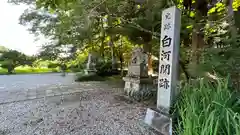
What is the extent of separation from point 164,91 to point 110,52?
227 inches

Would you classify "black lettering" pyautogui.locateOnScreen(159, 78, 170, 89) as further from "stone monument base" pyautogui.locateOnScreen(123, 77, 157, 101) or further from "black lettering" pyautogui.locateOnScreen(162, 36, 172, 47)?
"stone monument base" pyautogui.locateOnScreen(123, 77, 157, 101)

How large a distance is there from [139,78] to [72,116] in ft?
5.59

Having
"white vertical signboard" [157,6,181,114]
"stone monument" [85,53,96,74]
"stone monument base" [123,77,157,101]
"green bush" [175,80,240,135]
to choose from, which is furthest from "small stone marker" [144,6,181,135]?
"stone monument" [85,53,96,74]

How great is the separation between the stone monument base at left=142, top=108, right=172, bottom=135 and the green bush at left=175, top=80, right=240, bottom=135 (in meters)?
0.40

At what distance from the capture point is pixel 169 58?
7.60ft

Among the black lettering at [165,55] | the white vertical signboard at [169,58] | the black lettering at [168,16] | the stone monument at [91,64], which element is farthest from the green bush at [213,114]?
the stone monument at [91,64]

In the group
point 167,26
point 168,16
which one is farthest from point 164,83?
point 168,16

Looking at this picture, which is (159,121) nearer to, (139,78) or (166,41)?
(166,41)

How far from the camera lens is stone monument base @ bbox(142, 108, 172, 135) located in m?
2.09

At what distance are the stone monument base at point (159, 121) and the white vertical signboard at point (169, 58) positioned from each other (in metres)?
0.09

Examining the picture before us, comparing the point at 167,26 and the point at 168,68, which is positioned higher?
the point at 167,26

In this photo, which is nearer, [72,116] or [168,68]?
[168,68]

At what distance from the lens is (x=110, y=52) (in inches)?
313

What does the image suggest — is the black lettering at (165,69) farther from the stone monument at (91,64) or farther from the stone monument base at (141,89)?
the stone monument at (91,64)
